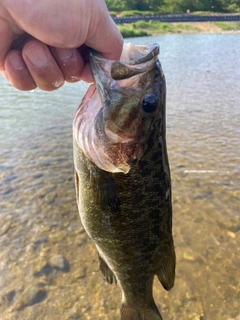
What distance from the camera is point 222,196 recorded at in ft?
15.6

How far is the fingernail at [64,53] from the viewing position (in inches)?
78.4

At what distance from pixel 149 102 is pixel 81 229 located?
8.76 feet

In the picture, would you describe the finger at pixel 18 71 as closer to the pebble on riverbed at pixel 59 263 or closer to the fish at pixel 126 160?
the fish at pixel 126 160

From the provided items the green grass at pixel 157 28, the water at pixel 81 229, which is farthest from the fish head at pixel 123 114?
the green grass at pixel 157 28

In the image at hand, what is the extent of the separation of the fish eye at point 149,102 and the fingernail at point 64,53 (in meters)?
0.50

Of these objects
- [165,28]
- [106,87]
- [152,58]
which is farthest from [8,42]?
[165,28]

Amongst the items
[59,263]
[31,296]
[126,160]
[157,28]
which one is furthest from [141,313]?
[157,28]

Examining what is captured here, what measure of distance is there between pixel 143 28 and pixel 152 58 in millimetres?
43529

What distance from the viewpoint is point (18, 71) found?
2.13 metres

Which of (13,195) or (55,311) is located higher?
(55,311)

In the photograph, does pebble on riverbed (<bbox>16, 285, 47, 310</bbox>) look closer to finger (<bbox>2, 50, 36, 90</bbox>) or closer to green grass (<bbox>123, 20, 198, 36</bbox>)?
finger (<bbox>2, 50, 36, 90</bbox>)

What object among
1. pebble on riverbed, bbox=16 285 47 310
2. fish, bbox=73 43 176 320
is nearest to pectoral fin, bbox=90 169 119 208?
fish, bbox=73 43 176 320

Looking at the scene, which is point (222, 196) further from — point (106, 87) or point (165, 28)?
point (165, 28)

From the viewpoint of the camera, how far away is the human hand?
174cm
